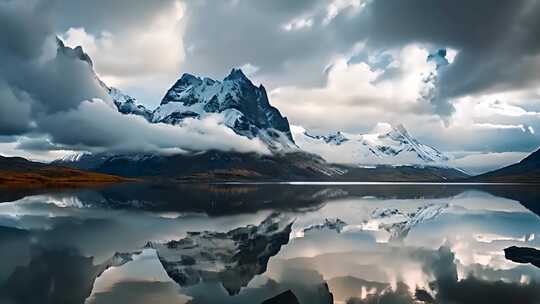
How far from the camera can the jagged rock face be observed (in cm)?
3816

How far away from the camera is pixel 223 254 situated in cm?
4925

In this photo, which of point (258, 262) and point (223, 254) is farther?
point (223, 254)

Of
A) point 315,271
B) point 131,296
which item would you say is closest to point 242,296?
point 131,296

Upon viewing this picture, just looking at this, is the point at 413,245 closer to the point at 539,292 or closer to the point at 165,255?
the point at 539,292

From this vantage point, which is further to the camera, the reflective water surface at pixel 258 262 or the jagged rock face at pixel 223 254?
the jagged rock face at pixel 223 254

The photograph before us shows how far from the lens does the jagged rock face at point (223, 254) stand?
38156 mm

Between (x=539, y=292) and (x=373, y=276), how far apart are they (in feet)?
40.3

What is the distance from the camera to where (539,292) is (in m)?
33.2

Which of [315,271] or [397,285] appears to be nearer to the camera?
[397,285]

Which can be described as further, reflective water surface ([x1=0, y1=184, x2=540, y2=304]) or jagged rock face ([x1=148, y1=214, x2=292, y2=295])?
jagged rock face ([x1=148, y1=214, x2=292, y2=295])

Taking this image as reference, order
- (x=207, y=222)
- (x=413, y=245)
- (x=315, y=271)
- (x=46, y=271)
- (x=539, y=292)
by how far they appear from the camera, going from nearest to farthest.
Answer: (x=539, y=292) → (x=46, y=271) → (x=315, y=271) → (x=413, y=245) → (x=207, y=222)

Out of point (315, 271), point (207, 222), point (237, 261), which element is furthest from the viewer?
point (207, 222)

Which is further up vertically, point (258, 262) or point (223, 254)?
point (223, 254)

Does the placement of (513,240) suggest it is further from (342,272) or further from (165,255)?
(165,255)
